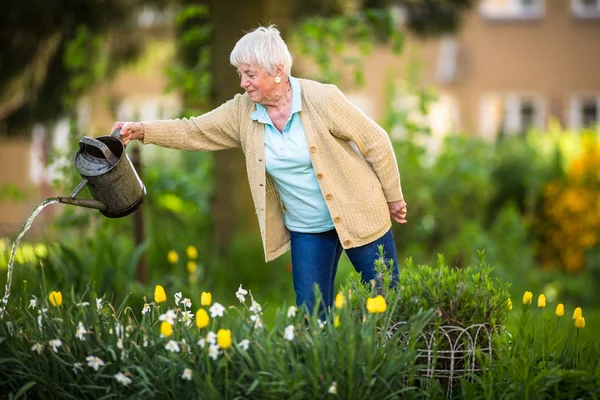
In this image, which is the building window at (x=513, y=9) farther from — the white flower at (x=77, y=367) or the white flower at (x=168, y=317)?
the white flower at (x=77, y=367)

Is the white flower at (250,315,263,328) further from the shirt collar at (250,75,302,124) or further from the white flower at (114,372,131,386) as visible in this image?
the shirt collar at (250,75,302,124)

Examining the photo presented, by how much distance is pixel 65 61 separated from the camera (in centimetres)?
891

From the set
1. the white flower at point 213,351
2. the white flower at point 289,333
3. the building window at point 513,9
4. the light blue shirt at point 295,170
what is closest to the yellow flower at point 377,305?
the white flower at point 289,333

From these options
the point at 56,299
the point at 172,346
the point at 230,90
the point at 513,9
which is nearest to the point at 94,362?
the point at 172,346

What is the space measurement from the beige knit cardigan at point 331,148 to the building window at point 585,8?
16.0 meters

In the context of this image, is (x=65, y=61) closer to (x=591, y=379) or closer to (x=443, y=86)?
(x=591, y=379)

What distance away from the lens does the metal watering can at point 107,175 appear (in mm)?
3996

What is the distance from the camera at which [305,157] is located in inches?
162

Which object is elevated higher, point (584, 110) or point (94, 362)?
point (94, 362)

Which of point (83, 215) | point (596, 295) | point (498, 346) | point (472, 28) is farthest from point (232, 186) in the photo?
point (472, 28)

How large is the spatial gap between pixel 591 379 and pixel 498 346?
1.10ft

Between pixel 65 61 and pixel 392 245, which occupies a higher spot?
pixel 65 61

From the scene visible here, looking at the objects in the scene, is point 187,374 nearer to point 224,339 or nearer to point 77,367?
point 224,339

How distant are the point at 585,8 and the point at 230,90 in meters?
13.2
